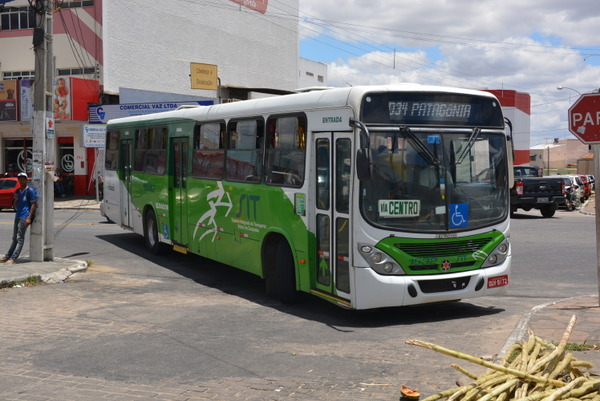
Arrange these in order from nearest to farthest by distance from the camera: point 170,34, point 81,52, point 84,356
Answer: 1. point 84,356
2. point 81,52
3. point 170,34

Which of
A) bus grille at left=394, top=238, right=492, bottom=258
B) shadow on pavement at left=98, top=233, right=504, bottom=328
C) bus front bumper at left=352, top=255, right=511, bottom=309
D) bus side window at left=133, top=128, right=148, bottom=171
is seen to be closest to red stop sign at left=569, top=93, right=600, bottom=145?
bus grille at left=394, top=238, right=492, bottom=258

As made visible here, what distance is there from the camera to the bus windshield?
9055 millimetres

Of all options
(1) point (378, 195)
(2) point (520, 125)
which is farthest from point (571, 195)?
(2) point (520, 125)

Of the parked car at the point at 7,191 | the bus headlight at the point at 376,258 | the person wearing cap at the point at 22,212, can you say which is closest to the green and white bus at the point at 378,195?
the bus headlight at the point at 376,258

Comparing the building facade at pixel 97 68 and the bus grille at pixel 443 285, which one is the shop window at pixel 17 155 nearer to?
the building facade at pixel 97 68

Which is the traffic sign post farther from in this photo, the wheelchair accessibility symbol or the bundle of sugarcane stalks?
the bundle of sugarcane stalks

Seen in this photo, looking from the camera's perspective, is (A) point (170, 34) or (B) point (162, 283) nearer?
(B) point (162, 283)

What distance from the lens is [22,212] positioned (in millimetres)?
14414

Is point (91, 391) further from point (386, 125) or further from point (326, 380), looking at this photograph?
point (386, 125)

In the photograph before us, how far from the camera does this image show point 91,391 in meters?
6.56

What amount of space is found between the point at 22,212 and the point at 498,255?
9.30m

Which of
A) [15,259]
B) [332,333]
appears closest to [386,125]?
[332,333]

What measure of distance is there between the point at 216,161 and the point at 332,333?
15.9ft

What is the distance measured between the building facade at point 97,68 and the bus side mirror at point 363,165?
25.5 metres
